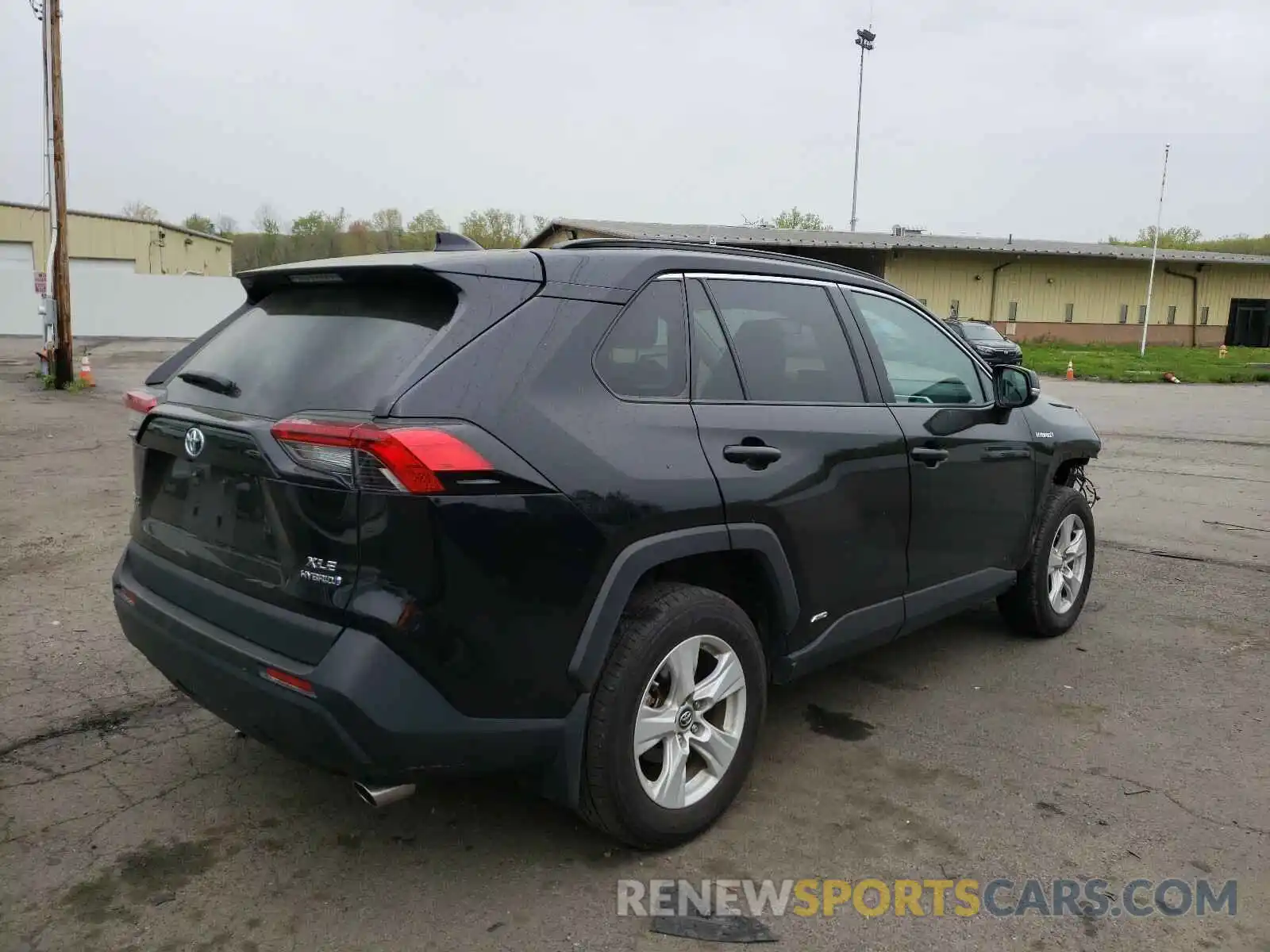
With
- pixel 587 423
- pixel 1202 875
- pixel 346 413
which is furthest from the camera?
pixel 1202 875

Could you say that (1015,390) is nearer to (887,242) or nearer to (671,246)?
(671,246)

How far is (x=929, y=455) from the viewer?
3.94m

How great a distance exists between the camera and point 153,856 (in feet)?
9.92

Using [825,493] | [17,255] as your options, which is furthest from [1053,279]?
[17,255]

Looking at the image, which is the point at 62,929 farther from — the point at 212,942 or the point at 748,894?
the point at 748,894

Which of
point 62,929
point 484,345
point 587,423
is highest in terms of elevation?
point 484,345

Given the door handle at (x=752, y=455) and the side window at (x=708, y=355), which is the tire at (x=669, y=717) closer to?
the door handle at (x=752, y=455)

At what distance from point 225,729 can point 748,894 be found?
2.23 meters

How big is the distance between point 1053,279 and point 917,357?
41.3 meters

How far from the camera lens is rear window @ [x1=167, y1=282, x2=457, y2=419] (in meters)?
2.68

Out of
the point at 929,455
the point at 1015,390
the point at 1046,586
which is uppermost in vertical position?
the point at 1015,390

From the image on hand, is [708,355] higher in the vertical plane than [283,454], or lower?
higher

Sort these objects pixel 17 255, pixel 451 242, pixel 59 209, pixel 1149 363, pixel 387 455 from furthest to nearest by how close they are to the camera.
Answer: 1. pixel 17 255
2. pixel 1149 363
3. pixel 59 209
4. pixel 451 242
5. pixel 387 455

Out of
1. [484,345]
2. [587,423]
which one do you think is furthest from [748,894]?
[484,345]
